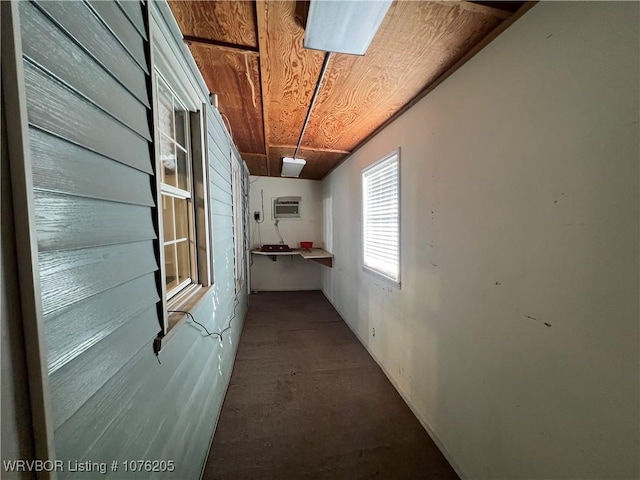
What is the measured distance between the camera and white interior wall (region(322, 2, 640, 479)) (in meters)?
0.79

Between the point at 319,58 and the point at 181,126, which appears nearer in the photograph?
the point at 319,58

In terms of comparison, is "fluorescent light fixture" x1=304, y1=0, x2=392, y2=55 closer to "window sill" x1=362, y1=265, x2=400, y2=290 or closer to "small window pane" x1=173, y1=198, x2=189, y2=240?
"small window pane" x1=173, y1=198, x2=189, y2=240

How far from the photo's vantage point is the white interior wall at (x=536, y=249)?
0.79 m

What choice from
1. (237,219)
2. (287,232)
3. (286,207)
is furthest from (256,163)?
(287,232)

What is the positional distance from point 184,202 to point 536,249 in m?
1.85

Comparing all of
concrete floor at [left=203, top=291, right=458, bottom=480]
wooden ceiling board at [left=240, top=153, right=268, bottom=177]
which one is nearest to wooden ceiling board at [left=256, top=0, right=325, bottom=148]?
wooden ceiling board at [left=240, top=153, right=268, bottom=177]

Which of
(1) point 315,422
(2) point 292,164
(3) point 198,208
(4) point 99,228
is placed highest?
(2) point 292,164

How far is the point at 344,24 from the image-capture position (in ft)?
3.67

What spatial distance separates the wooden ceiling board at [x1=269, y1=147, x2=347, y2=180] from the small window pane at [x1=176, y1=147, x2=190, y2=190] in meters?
1.76

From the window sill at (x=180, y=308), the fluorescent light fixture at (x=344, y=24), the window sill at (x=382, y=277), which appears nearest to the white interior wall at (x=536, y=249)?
the window sill at (x=382, y=277)

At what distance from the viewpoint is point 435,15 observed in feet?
3.58

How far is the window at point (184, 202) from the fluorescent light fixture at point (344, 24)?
0.80 meters

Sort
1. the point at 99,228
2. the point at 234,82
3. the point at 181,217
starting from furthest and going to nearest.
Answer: the point at 234,82
the point at 181,217
the point at 99,228

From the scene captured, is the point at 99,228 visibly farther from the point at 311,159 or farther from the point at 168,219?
the point at 311,159
